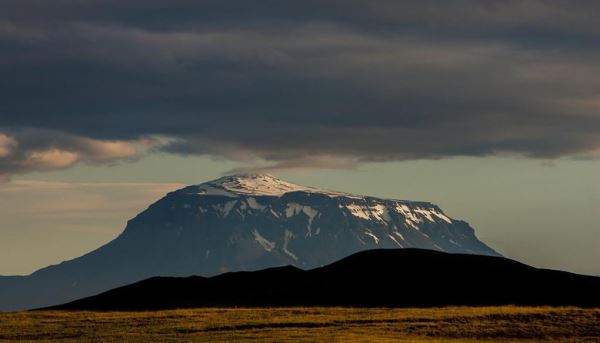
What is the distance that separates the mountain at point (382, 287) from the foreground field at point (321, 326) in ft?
95.9

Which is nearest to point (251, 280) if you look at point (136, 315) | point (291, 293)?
point (291, 293)

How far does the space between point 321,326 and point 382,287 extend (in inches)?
2084

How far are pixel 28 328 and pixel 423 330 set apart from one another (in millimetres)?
38348

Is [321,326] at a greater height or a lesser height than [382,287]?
lesser

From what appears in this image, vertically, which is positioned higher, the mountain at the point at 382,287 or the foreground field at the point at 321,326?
the mountain at the point at 382,287

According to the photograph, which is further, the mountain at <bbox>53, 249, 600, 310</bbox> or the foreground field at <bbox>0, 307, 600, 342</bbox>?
the mountain at <bbox>53, 249, 600, 310</bbox>

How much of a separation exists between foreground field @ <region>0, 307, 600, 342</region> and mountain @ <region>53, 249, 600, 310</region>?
2922 centimetres

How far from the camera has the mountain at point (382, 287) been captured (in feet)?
493

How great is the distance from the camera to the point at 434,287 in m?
156

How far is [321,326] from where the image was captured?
106312mm

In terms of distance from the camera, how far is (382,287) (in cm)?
15838

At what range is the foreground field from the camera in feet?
327

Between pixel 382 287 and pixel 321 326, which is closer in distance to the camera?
pixel 321 326

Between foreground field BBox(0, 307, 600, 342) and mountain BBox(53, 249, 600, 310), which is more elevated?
mountain BBox(53, 249, 600, 310)
